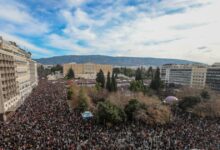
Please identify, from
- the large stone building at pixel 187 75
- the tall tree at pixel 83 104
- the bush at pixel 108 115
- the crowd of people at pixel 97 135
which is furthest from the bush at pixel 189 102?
the large stone building at pixel 187 75

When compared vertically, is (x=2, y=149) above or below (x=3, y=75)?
below

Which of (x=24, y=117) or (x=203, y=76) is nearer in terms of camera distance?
(x=24, y=117)

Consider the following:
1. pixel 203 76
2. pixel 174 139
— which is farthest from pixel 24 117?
pixel 203 76

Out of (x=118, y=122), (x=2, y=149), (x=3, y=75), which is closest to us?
(x=2, y=149)

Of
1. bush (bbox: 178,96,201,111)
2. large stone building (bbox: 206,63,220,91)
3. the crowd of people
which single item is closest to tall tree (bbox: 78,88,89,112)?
the crowd of people

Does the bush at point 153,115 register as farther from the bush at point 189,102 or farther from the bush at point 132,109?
the bush at point 189,102

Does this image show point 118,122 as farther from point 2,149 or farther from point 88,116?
point 2,149

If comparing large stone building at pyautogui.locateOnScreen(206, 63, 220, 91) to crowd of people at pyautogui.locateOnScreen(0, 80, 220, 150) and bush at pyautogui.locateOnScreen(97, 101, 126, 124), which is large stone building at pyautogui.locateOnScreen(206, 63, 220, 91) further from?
bush at pyautogui.locateOnScreen(97, 101, 126, 124)
